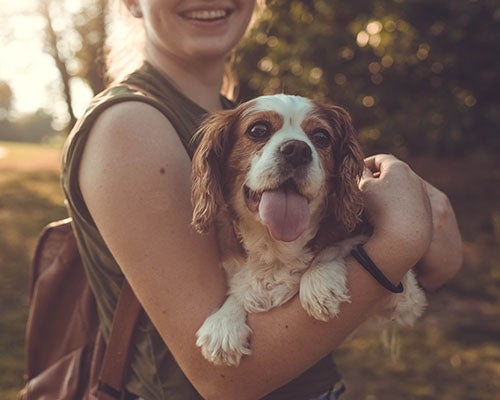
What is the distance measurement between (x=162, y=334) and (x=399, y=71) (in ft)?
21.9

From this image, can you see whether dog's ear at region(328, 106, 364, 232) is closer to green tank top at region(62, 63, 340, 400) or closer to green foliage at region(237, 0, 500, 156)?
green tank top at region(62, 63, 340, 400)

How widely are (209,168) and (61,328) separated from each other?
2.79 feet

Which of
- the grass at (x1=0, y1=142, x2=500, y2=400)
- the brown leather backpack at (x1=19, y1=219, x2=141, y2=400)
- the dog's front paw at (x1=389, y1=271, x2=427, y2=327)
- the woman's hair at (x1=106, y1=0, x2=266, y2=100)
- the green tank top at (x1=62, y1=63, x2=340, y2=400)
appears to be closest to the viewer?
the green tank top at (x1=62, y1=63, x2=340, y2=400)

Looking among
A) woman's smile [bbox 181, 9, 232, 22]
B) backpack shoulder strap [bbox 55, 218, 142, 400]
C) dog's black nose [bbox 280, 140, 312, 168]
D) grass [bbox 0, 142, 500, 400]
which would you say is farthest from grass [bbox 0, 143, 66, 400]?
dog's black nose [bbox 280, 140, 312, 168]

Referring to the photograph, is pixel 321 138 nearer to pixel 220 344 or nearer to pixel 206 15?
pixel 206 15

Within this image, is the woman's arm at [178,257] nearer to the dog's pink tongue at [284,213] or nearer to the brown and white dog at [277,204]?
the brown and white dog at [277,204]

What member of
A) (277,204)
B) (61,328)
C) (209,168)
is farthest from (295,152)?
(61,328)

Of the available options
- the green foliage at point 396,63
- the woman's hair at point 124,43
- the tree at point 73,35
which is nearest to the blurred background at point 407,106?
the green foliage at point 396,63

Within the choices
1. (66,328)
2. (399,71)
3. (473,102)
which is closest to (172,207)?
(66,328)

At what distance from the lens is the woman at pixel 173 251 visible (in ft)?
6.36

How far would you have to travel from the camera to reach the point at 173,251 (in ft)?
6.48

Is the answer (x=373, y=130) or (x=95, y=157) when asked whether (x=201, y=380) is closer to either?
(x=95, y=157)

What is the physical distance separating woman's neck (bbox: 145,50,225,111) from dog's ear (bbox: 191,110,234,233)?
18 centimetres

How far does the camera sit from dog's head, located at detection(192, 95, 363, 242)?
211 cm
